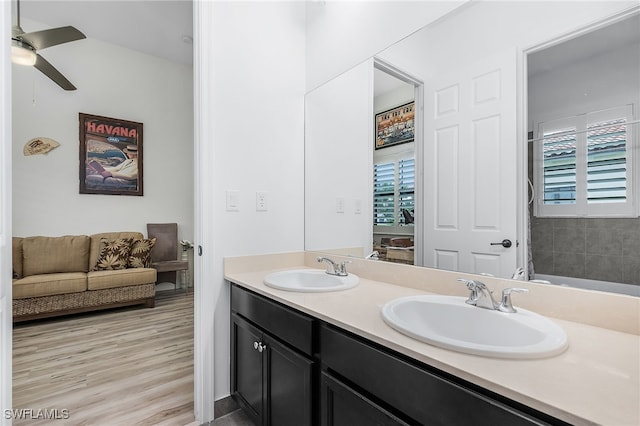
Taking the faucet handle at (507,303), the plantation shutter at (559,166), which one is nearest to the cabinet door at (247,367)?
the faucet handle at (507,303)

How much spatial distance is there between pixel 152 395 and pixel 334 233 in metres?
1.51

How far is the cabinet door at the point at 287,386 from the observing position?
1188mm

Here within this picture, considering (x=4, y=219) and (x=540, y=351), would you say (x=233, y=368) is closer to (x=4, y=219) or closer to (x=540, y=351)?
(x=4, y=219)

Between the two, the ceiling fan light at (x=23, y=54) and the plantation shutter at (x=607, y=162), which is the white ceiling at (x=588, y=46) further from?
the ceiling fan light at (x=23, y=54)

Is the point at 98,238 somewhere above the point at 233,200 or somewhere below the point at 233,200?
below

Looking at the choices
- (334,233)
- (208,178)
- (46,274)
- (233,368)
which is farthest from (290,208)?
(46,274)

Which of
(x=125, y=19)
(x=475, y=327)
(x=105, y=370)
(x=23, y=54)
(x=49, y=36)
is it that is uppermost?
(x=125, y=19)

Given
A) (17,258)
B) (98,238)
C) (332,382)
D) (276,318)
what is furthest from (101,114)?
(332,382)

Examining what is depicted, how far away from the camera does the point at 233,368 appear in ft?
5.76

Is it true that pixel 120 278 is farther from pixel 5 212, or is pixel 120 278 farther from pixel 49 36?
pixel 5 212

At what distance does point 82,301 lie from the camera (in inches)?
131

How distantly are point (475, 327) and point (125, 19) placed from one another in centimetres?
442

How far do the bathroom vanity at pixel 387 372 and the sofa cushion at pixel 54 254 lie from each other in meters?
3.04

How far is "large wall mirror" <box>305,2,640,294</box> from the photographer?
100 centimetres
